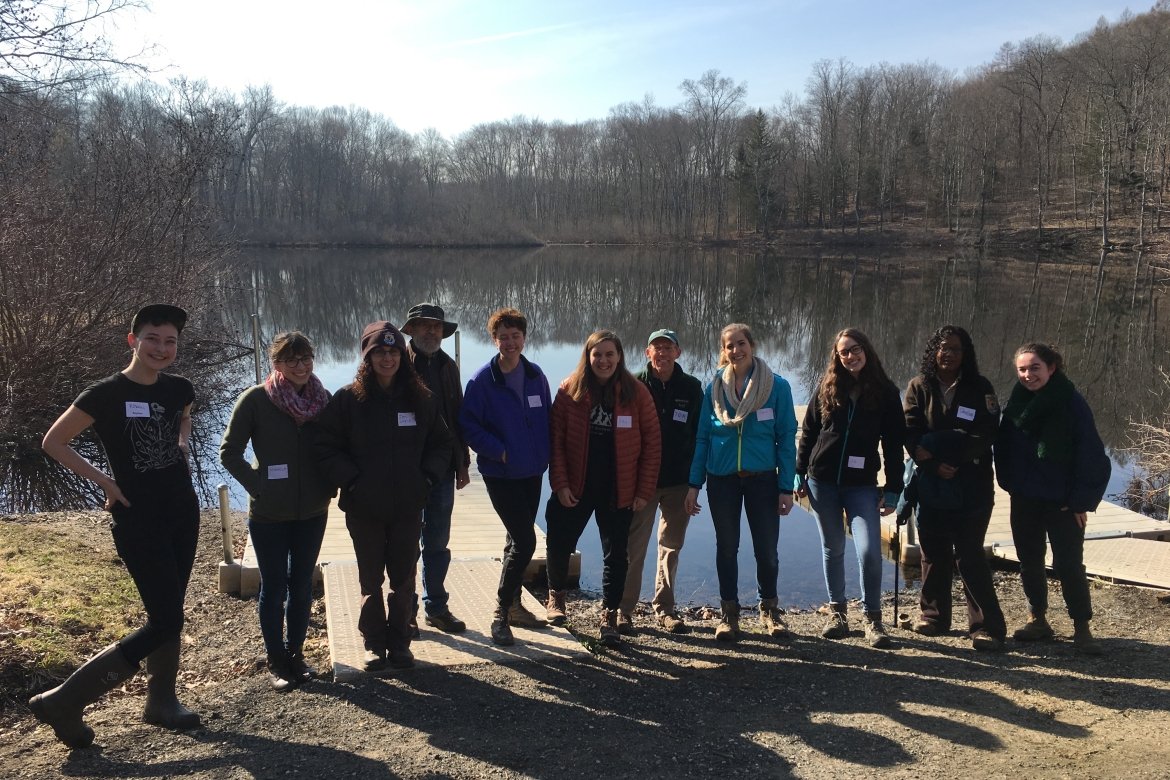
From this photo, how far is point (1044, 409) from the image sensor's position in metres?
4.59

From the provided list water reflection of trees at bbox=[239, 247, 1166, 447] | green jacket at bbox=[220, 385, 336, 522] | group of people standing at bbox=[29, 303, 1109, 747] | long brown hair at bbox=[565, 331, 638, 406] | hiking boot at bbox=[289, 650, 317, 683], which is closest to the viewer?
green jacket at bbox=[220, 385, 336, 522]

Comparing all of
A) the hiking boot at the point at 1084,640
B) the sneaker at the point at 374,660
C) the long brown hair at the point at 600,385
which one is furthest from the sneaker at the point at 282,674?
the hiking boot at the point at 1084,640

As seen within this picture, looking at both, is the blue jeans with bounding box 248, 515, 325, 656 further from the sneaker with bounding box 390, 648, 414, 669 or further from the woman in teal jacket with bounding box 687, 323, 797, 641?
the woman in teal jacket with bounding box 687, 323, 797, 641

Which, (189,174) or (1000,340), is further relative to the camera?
(1000,340)

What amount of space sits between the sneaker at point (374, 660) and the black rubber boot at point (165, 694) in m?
0.80

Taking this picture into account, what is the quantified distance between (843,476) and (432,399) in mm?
2335

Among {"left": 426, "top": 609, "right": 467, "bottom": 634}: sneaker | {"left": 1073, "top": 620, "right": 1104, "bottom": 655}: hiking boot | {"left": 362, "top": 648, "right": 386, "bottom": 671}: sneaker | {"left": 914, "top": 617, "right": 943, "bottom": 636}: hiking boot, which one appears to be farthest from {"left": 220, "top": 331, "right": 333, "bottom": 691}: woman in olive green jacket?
{"left": 1073, "top": 620, "right": 1104, "bottom": 655}: hiking boot

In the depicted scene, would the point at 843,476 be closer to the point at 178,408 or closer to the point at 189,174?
the point at 178,408

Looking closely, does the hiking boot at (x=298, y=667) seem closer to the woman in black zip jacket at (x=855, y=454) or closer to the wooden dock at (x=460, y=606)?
the wooden dock at (x=460, y=606)

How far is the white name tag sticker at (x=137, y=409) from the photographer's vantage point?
3.44m

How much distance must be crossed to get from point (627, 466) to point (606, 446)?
6.3 inches

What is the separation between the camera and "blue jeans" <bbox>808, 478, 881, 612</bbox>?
4.82 m

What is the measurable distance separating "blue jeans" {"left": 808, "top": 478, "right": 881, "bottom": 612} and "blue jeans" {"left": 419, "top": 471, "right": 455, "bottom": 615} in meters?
2.11

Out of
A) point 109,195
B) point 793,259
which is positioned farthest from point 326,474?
point 793,259
